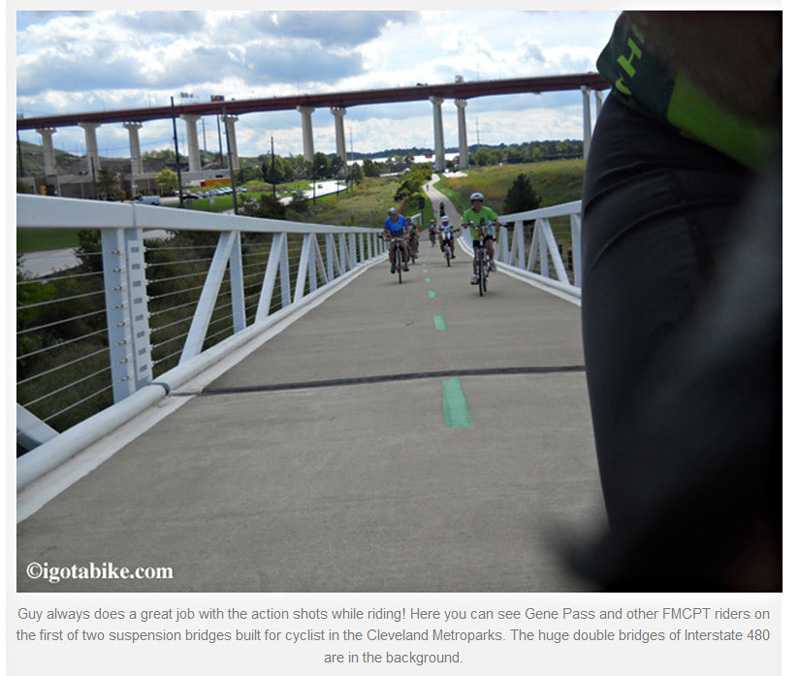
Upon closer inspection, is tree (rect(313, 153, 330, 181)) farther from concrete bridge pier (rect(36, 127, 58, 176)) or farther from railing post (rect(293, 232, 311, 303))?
railing post (rect(293, 232, 311, 303))

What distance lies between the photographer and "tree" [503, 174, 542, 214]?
73581 millimetres

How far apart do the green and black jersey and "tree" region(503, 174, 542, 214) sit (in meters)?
72.7

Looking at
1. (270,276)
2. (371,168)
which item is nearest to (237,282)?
(270,276)

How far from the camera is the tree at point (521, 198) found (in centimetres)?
7358

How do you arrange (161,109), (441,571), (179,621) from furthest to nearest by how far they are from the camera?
1. (161,109)
2. (441,571)
3. (179,621)

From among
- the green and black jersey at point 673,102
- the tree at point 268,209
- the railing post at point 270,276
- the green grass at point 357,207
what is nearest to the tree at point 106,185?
the green grass at point 357,207

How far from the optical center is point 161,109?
49.8 metres

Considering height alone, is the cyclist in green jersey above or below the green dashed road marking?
above

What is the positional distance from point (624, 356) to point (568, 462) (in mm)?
2753

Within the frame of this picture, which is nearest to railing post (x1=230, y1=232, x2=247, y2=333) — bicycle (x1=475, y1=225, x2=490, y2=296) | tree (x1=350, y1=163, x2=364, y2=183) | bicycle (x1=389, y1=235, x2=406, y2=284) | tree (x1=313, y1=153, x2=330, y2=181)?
Answer: bicycle (x1=475, y1=225, x2=490, y2=296)

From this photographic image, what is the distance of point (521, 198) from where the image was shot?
244ft

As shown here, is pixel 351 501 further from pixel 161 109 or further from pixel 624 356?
pixel 161 109

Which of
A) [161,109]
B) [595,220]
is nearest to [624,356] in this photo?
[595,220]

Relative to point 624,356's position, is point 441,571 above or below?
below
